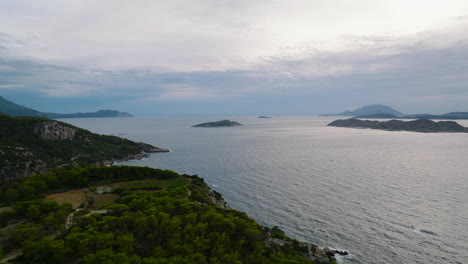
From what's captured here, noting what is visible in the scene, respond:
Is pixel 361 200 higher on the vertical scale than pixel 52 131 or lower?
lower

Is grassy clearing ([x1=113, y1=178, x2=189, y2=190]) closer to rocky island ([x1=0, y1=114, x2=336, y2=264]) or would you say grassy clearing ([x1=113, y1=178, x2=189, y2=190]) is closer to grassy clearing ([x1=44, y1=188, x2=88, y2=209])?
rocky island ([x1=0, y1=114, x2=336, y2=264])

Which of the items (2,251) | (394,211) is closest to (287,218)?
(394,211)

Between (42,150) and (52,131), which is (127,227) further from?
(52,131)

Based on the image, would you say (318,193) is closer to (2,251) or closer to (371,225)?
(371,225)

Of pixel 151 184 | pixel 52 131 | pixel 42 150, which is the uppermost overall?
pixel 52 131

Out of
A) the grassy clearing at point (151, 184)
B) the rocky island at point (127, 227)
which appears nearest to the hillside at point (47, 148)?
the rocky island at point (127, 227)

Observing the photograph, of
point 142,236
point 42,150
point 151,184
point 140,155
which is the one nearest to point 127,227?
point 142,236

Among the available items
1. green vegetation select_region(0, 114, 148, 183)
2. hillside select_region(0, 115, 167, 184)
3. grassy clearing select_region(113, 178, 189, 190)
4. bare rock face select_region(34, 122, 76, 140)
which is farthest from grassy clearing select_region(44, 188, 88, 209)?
bare rock face select_region(34, 122, 76, 140)
